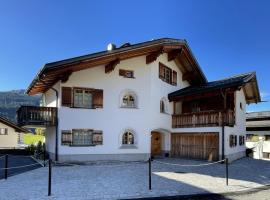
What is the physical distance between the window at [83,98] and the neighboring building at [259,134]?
19208 mm

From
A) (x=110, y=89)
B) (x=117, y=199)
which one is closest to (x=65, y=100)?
(x=110, y=89)

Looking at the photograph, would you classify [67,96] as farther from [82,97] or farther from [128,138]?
[128,138]

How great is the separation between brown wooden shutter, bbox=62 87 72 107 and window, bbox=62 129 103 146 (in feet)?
5.44

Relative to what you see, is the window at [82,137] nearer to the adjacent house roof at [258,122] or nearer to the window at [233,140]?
the window at [233,140]

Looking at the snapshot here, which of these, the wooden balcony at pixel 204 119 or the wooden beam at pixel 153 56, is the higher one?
the wooden beam at pixel 153 56

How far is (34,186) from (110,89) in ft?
31.9

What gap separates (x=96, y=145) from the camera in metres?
19.5

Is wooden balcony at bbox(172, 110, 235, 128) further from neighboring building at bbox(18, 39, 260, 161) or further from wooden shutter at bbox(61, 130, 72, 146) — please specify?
wooden shutter at bbox(61, 130, 72, 146)

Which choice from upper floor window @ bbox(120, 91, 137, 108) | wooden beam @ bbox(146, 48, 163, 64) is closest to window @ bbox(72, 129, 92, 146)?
upper floor window @ bbox(120, 91, 137, 108)

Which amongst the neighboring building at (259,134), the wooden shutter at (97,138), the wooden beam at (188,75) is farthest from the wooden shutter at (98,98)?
the neighboring building at (259,134)

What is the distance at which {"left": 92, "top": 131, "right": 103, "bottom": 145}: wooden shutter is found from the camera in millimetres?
19422

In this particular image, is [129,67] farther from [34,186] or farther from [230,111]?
[34,186]

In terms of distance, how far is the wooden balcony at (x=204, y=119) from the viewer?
1959cm

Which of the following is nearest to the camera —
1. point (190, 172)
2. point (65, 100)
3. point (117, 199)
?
point (117, 199)
